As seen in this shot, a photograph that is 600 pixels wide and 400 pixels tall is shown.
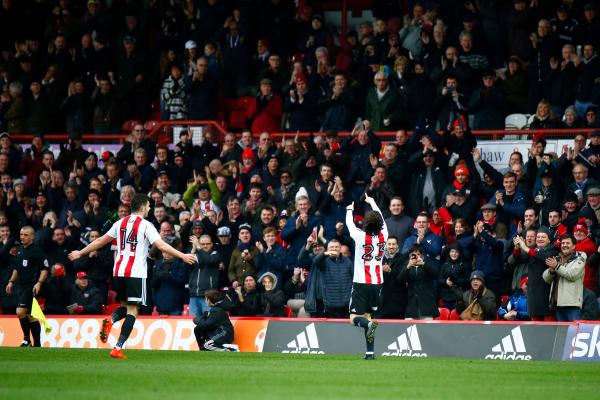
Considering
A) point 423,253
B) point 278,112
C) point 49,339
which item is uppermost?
point 278,112

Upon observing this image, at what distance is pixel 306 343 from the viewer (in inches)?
757

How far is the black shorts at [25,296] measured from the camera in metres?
20.5

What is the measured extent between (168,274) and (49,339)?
2399mm

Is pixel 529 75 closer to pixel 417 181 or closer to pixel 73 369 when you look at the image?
Result: pixel 417 181

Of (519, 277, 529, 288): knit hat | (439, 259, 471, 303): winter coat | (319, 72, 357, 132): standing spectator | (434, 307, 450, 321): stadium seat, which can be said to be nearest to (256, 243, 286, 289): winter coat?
(439, 259, 471, 303): winter coat

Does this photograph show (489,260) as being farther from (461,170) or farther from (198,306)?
(198,306)

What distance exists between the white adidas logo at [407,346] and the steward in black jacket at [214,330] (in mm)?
2591

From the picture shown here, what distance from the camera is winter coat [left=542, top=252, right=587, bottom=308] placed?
17891 millimetres

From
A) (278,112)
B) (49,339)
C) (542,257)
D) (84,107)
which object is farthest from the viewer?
(84,107)

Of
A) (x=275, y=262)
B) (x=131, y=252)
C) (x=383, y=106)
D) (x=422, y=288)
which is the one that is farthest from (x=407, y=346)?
(x=383, y=106)

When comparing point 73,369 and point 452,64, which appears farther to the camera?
point 452,64

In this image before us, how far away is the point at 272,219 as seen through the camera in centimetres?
2191

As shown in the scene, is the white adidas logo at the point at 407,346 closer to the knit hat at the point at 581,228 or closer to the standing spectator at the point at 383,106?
the knit hat at the point at 581,228

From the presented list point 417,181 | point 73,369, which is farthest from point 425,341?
point 73,369
